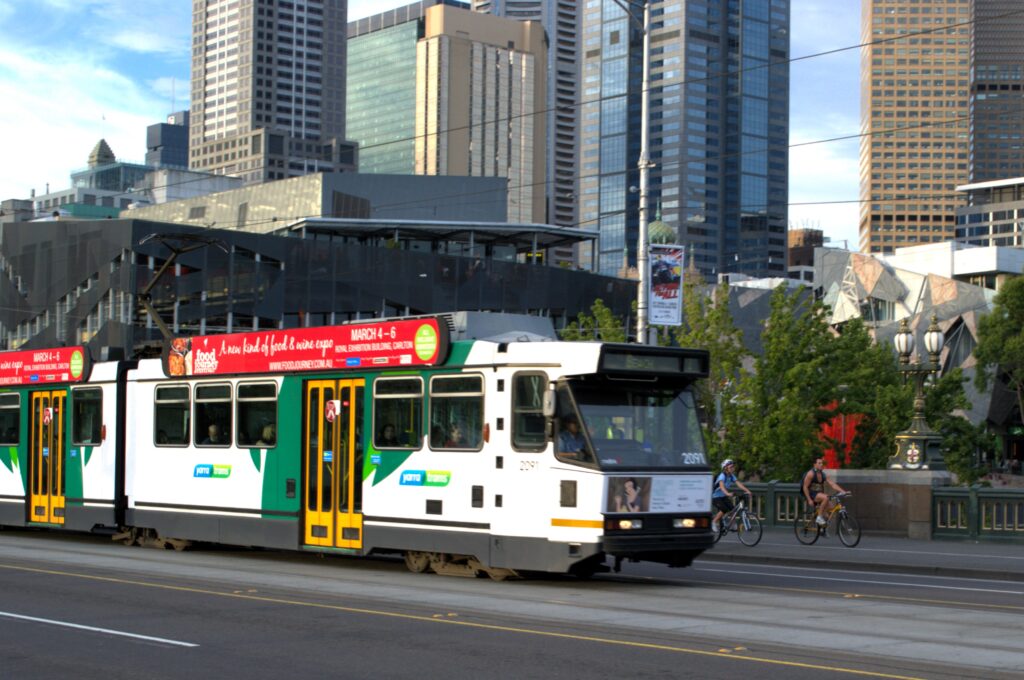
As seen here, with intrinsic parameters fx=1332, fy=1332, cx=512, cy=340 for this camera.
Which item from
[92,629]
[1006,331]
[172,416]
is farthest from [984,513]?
[1006,331]

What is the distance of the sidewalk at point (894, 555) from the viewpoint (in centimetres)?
1961

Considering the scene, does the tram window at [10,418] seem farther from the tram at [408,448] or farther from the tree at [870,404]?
the tree at [870,404]

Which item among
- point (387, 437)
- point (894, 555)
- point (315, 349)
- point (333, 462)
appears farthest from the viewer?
point (894, 555)

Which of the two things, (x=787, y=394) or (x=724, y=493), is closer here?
(x=724, y=493)

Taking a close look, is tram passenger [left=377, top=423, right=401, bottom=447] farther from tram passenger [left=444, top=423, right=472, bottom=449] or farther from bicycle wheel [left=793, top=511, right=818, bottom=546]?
bicycle wheel [left=793, top=511, right=818, bottom=546]

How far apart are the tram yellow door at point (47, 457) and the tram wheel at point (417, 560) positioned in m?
8.88

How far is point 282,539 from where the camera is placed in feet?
62.0

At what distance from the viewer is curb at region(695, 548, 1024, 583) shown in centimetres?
1896

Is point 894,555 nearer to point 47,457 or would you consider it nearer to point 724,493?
point 724,493

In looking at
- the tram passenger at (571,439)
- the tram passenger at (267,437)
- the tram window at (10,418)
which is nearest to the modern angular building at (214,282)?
the tram window at (10,418)

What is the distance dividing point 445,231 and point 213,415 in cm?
7207

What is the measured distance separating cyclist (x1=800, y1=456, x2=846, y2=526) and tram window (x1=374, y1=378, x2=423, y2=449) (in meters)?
9.90

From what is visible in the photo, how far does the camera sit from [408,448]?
56.6 ft

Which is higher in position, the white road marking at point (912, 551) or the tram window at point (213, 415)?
the tram window at point (213, 415)
